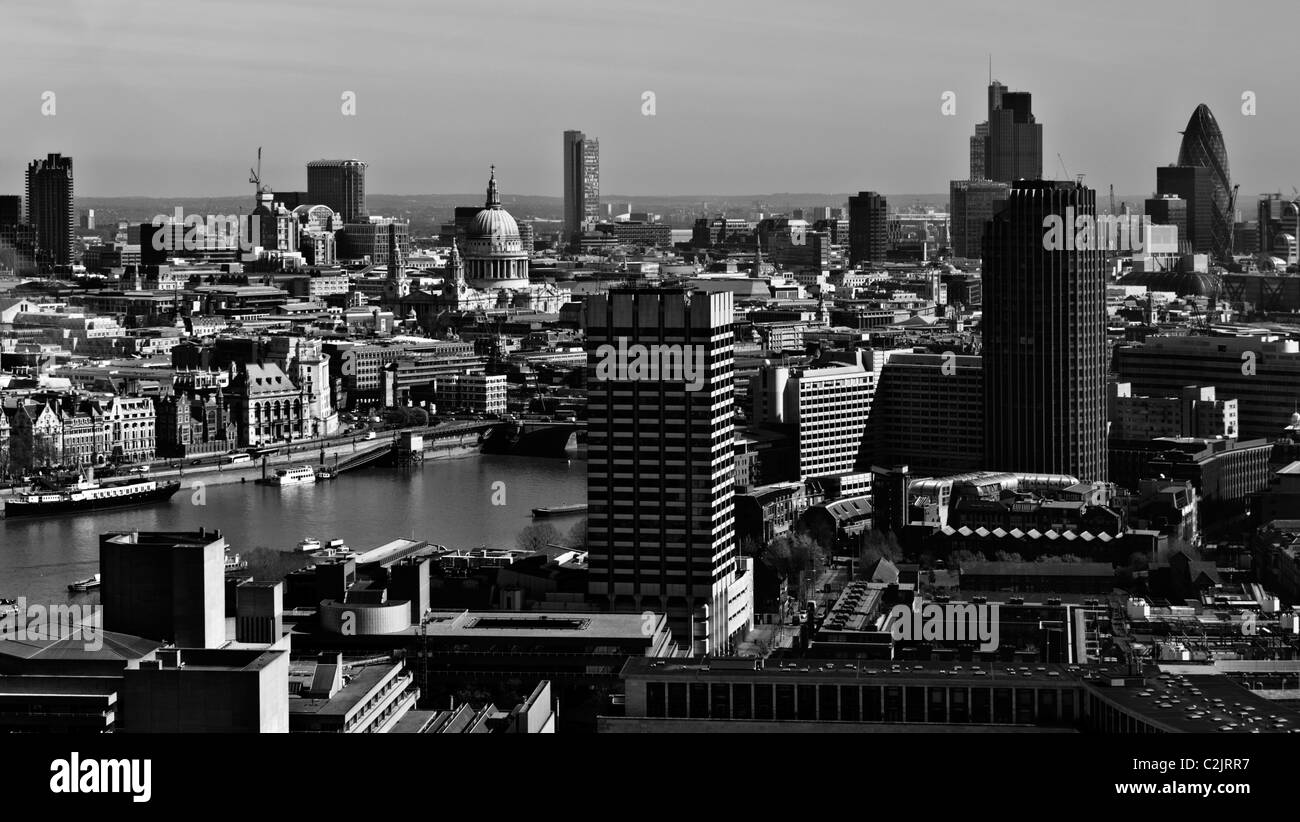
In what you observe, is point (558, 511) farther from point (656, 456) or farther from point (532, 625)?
point (532, 625)

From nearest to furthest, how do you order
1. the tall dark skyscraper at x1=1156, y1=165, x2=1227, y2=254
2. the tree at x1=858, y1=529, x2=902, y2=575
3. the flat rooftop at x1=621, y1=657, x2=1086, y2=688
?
the flat rooftop at x1=621, y1=657, x2=1086, y2=688
the tree at x1=858, y1=529, x2=902, y2=575
the tall dark skyscraper at x1=1156, y1=165, x2=1227, y2=254

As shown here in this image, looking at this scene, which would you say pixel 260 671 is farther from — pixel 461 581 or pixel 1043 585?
pixel 1043 585

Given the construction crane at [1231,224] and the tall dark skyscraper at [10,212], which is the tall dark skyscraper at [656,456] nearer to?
the construction crane at [1231,224]

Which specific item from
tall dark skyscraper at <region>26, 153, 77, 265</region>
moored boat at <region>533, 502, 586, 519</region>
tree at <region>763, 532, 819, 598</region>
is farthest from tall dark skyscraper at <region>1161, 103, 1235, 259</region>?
tall dark skyscraper at <region>26, 153, 77, 265</region>

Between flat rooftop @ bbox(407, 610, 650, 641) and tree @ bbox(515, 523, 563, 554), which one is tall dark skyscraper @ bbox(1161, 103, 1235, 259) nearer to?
tree @ bbox(515, 523, 563, 554)

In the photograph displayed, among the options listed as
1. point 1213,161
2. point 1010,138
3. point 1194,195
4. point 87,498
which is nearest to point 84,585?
point 87,498

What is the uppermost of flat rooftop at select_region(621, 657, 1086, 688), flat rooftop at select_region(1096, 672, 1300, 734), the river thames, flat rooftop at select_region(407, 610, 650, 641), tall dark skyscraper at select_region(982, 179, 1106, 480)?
tall dark skyscraper at select_region(982, 179, 1106, 480)

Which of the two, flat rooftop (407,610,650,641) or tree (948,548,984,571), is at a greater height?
flat rooftop (407,610,650,641)
